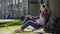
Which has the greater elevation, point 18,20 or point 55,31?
point 55,31

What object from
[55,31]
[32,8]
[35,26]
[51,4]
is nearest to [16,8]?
[32,8]

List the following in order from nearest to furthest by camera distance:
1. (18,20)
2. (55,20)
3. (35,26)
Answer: (55,20)
(35,26)
(18,20)

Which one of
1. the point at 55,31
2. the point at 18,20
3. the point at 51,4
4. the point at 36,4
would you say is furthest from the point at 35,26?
the point at 18,20

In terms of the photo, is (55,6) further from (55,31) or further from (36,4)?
(36,4)

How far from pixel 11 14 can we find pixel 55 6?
131 inches

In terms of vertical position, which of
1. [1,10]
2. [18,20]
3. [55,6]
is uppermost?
[55,6]

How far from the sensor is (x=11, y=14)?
651 cm

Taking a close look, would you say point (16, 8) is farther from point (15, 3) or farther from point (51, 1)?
point (51, 1)

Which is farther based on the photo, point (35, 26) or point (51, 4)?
point (35, 26)

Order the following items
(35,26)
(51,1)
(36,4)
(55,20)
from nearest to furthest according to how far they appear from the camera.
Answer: (55,20)
(51,1)
(35,26)
(36,4)

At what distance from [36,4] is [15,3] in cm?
81

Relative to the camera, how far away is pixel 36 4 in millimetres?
6211

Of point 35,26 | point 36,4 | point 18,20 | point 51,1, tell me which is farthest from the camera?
point 18,20

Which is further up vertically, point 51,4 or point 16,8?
point 51,4
